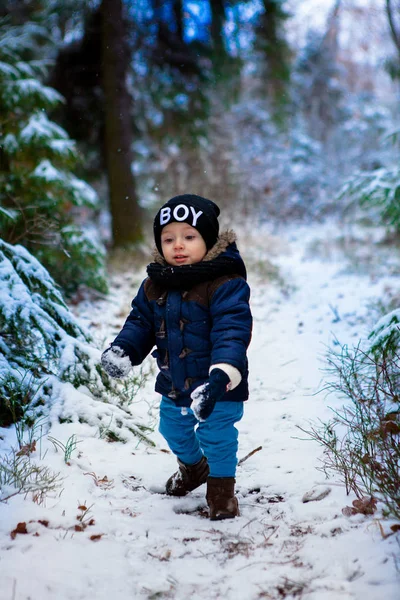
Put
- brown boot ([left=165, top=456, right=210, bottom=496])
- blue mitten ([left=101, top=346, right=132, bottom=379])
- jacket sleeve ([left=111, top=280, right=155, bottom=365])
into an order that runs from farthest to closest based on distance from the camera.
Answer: brown boot ([left=165, top=456, right=210, bottom=496]) → jacket sleeve ([left=111, top=280, right=155, bottom=365]) → blue mitten ([left=101, top=346, right=132, bottom=379])

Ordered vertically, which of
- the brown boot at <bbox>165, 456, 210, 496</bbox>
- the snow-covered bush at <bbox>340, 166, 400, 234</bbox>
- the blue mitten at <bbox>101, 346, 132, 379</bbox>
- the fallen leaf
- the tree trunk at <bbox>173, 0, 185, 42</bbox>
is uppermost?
the tree trunk at <bbox>173, 0, 185, 42</bbox>

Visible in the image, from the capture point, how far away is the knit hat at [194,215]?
9.02 ft

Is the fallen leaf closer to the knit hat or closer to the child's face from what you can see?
the child's face

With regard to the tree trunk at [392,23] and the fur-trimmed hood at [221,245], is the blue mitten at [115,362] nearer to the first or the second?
the fur-trimmed hood at [221,245]

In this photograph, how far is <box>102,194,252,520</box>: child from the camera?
8.66ft

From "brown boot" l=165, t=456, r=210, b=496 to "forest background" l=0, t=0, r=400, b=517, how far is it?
2.22 ft

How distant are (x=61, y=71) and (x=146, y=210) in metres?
3.52

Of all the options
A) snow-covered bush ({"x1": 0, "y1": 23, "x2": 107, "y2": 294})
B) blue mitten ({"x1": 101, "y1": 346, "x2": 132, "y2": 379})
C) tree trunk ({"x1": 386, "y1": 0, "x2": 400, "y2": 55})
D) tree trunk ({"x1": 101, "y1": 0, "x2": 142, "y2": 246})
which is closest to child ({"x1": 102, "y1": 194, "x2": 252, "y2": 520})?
blue mitten ({"x1": 101, "y1": 346, "x2": 132, "y2": 379})

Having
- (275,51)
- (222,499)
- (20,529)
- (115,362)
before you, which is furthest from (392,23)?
(20,529)

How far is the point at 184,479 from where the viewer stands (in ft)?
9.73

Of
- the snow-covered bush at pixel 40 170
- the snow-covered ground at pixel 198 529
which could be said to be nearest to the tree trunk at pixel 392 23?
the snow-covered bush at pixel 40 170

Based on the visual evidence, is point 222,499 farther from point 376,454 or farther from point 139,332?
point 139,332

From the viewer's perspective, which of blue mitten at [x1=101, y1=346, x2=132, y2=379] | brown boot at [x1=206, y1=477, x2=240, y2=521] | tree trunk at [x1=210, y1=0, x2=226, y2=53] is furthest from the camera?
tree trunk at [x1=210, y1=0, x2=226, y2=53]

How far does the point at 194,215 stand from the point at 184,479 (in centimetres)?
160
